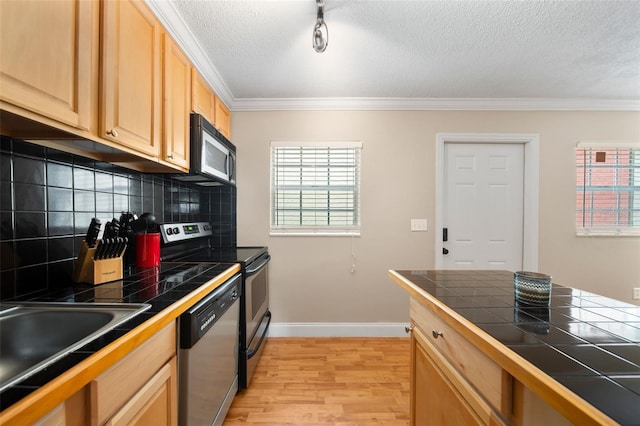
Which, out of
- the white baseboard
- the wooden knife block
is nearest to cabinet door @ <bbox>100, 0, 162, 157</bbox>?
the wooden knife block

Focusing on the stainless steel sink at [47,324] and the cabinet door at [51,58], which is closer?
the cabinet door at [51,58]

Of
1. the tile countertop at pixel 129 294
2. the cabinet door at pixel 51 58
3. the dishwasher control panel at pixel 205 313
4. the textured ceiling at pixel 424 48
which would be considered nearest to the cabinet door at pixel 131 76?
the cabinet door at pixel 51 58

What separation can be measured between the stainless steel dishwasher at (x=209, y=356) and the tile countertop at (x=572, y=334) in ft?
3.16

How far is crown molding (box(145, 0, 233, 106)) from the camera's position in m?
1.39

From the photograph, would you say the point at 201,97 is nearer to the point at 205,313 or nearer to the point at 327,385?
the point at 205,313

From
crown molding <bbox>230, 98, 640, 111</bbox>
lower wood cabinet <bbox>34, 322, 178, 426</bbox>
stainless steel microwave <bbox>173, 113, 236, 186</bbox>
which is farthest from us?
crown molding <bbox>230, 98, 640, 111</bbox>

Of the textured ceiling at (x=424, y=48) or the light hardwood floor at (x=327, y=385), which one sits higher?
the textured ceiling at (x=424, y=48)

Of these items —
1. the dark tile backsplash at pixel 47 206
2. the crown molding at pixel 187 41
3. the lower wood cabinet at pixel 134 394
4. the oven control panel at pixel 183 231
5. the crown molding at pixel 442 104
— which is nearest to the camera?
the lower wood cabinet at pixel 134 394

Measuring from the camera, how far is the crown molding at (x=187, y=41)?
4.55 feet

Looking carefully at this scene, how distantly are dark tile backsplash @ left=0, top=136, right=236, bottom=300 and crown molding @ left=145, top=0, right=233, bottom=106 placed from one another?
864 millimetres

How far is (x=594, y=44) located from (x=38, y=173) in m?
3.27

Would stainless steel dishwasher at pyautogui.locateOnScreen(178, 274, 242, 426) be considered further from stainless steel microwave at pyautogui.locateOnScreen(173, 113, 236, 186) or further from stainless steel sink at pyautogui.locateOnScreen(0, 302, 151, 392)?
stainless steel microwave at pyautogui.locateOnScreen(173, 113, 236, 186)

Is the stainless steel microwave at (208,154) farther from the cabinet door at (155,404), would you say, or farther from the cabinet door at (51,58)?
the cabinet door at (155,404)

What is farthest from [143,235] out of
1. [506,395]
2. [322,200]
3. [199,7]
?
[506,395]
